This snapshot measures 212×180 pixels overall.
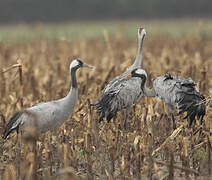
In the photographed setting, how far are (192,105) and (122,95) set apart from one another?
0.98m

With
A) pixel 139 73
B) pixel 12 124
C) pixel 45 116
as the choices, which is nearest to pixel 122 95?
pixel 139 73

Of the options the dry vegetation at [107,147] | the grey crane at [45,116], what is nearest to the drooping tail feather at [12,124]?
the grey crane at [45,116]

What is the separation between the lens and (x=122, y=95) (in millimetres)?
5582

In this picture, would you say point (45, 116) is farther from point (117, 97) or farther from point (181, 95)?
point (181, 95)

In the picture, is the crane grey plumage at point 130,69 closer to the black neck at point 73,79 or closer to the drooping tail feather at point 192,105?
the black neck at point 73,79

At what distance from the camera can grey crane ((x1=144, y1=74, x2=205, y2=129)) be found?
4.93 meters

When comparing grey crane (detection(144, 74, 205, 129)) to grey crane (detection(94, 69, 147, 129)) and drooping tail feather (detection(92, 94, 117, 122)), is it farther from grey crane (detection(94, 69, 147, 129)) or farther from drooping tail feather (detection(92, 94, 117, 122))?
drooping tail feather (detection(92, 94, 117, 122))

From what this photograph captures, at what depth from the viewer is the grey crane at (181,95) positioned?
493 centimetres

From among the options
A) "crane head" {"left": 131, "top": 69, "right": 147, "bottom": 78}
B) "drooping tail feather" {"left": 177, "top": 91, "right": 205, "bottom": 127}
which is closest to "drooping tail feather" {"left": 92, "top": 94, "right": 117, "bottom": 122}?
"crane head" {"left": 131, "top": 69, "right": 147, "bottom": 78}

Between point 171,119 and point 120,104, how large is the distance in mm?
627

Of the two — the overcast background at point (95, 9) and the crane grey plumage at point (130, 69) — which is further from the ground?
the overcast background at point (95, 9)

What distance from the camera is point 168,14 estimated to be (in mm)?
31000

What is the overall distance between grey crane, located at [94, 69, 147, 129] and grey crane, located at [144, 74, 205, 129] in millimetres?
353

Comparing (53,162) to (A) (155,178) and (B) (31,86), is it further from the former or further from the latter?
(B) (31,86)
